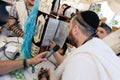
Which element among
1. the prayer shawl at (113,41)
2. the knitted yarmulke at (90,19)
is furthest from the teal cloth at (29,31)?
the prayer shawl at (113,41)

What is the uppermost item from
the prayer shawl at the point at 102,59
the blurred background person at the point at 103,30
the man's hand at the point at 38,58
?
the prayer shawl at the point at 102,59

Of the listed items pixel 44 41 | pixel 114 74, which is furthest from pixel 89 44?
pixel 44 41

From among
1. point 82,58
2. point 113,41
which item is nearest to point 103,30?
point 113,41

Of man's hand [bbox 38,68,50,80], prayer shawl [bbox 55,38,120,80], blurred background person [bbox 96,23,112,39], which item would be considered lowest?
man's hand [bbox 38,68,50,80]

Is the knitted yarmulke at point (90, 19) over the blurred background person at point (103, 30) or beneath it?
over

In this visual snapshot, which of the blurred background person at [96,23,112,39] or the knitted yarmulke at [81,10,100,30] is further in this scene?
the blurred background person at [96,23,112,39]

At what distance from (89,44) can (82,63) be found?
0.15m

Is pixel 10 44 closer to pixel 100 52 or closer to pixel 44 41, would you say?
pixel 44 41

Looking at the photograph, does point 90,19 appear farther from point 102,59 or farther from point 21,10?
point 21,10

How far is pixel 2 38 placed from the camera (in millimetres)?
1497

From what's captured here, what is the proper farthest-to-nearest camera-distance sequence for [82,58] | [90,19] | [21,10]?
[21,10] < [90,19] < [82,58]

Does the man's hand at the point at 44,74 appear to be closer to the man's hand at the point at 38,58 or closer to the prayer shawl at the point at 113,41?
the man's hand at the point at 38,58

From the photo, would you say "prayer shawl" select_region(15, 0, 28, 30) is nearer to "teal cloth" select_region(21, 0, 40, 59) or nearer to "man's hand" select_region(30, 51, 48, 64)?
"teal cloth" select_region(21, 0, 40, 59)

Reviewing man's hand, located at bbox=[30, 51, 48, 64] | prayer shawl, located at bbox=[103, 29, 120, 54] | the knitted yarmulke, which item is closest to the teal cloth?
man's hand, located at bbox=[30, 51, 48, 64]
